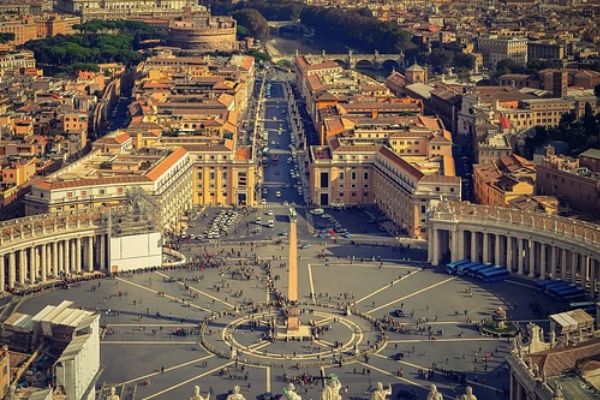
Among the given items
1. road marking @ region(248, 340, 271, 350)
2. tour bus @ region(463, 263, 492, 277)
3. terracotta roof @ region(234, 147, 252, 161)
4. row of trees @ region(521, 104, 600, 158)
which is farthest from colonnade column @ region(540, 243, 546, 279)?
terracotta roof @ region(234, 147, 252, 161)

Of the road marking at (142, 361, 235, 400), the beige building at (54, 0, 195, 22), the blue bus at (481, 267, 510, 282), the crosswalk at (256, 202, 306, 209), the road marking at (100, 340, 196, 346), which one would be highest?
the beige building at (54, 0, 195, 22)

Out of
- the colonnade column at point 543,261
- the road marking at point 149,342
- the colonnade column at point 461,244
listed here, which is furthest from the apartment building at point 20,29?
the road marking at point 149,342

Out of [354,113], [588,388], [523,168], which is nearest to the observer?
[588,388]

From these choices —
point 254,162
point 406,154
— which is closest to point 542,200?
point 406,154

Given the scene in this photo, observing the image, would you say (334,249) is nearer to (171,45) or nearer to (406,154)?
(406,154)

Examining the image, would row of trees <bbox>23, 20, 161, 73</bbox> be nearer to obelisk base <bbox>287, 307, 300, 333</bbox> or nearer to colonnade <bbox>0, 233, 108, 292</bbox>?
colonnade <bbox>0, 233, 108, 292</bbox>
